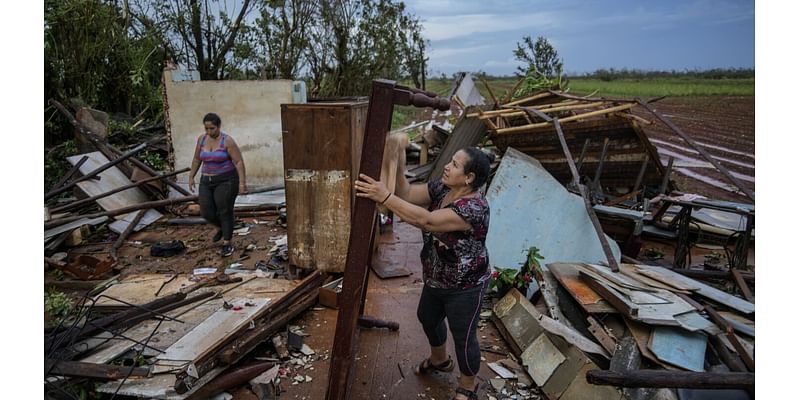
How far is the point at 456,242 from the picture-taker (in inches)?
120

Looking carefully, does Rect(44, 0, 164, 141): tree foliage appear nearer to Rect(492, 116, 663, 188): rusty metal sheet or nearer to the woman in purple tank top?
the woman in purple tank top

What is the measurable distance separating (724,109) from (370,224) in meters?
31.2

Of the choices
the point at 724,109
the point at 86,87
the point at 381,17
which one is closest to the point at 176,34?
the point at 86,87

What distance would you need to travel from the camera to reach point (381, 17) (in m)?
18.8

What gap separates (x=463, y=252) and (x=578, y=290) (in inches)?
73.4

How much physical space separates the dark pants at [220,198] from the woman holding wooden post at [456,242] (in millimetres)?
3854

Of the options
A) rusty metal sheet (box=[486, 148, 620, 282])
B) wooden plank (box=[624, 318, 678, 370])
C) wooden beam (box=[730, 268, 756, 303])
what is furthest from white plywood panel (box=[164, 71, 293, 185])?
wooden beam (box=[730, 268, 756, 303])

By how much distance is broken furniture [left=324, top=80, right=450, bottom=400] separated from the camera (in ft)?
8.33

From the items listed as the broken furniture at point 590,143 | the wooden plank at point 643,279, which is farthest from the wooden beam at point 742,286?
the broken furniture at point 590,143

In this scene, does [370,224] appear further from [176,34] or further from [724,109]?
[724,109]

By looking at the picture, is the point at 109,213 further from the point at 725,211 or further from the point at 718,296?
the point at 725,211

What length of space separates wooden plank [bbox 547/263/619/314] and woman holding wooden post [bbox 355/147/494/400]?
1.34 metres

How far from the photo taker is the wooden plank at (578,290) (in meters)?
4.10

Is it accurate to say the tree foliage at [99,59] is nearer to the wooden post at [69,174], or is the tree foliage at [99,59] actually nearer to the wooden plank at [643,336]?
the wooden post at [69,174]
